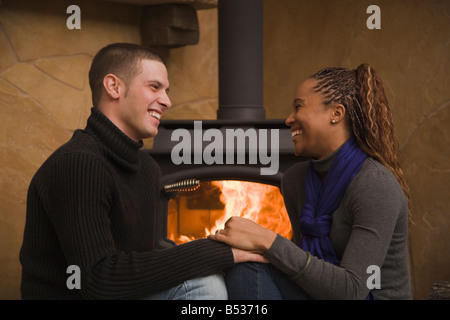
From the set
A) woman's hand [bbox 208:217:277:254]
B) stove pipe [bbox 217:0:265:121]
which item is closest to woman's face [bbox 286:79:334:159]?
woman's hand [bbox 208:217:277:254]

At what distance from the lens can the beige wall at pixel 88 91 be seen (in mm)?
2561

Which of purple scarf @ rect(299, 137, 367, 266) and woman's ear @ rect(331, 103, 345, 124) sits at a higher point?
woman's ear @ rect(331, 103, 345, 124)

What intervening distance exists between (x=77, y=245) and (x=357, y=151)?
24.9 inches

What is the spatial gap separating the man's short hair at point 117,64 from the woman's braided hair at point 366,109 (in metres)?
0.42

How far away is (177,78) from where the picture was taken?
125 inches

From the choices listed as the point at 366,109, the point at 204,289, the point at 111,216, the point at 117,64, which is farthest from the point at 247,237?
the point at 117,64

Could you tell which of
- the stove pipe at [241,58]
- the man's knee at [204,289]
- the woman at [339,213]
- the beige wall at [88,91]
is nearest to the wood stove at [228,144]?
the stove pipe at [241,58]

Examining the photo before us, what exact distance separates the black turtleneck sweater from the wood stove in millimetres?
1113

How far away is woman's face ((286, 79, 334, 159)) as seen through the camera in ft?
4.76

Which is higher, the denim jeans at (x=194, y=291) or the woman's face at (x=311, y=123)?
the woman's face at (x=311, y=123)

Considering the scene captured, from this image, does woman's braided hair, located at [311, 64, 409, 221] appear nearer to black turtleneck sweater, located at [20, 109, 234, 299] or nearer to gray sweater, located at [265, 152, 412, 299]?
gray sweater, located at [265, 152, 412, 299]

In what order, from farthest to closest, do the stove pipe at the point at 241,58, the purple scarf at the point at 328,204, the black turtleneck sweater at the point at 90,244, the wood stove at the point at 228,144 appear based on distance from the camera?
the stove pipe at the point at 241,58, the wood stove at the point at 228,144, the purple scarf at the point at 328,204, the black turtleneck sweater at the point at 90,244

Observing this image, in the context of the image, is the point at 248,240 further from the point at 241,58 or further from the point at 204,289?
the point at 241,58

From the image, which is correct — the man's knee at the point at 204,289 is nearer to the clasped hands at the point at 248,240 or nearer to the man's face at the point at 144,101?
the clasped hands at the point at 248,240
